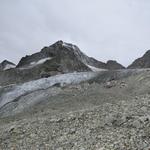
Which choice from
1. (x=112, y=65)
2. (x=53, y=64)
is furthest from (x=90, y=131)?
(x=112, y=65)

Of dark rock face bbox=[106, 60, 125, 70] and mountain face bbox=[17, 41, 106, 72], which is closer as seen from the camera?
mountain face bbox=[17, 41, 106, 72]

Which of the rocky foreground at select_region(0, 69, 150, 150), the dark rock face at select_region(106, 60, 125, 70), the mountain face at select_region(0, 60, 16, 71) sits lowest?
the rocky foreground at select_region(0, 69, 150, 150)

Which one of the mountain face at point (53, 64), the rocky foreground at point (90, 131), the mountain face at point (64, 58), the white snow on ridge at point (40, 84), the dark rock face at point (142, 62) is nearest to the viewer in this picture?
the rocky foreground at point (90, 131)

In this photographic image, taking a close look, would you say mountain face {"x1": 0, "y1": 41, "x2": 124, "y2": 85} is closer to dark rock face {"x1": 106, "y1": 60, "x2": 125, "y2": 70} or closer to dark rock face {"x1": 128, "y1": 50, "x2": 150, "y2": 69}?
dark rock face {"x1": 106, "y1": 60, "x2": 125, "y2": 70}

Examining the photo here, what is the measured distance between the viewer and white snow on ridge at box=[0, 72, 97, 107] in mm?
41562

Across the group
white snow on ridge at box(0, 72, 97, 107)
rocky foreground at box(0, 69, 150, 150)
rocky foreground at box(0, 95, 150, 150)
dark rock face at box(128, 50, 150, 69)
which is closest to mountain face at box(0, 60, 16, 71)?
dark rock face at box(128, 50, 150, 69)

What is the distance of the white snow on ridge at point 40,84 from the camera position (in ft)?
136

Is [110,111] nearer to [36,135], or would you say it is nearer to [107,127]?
[107,127]

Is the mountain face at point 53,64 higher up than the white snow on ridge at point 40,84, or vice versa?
the mountain face at point 53,64

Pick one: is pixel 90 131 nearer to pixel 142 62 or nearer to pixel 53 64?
pixel 53 64

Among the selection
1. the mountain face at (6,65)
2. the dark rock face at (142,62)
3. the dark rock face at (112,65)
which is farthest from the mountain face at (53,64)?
the mountain face at (6,65)

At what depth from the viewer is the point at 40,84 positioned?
45062 mm

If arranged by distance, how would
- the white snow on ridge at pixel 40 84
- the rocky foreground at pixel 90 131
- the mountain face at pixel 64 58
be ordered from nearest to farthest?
the rocky foreground at pixel 90 131
the white snow on ridge at pixel 40 84
the mountain face at pixel 64 58

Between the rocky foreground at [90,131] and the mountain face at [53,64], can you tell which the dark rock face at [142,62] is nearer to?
the mountain face at [53,64]
